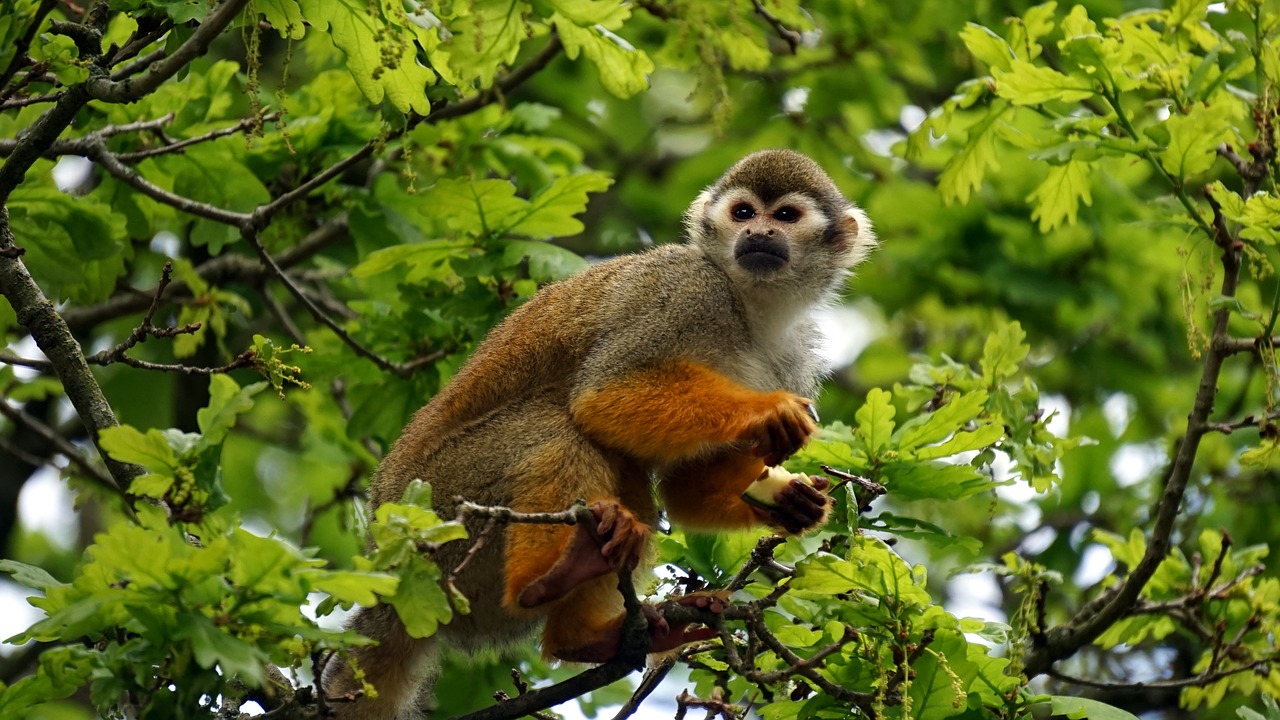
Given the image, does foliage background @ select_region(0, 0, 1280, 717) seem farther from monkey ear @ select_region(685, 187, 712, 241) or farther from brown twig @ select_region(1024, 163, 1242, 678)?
monkey ear @ select_region(685, 187, 712, 241)

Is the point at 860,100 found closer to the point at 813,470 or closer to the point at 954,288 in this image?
the point at 954,288

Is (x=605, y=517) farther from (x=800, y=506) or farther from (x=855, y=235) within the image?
(x=855, y=235)

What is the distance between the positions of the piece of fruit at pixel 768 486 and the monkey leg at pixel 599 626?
0.49 m

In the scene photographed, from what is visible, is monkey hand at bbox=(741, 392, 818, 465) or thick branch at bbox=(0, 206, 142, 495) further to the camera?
monkey hand at bbox=(741, 392, 818, 465)

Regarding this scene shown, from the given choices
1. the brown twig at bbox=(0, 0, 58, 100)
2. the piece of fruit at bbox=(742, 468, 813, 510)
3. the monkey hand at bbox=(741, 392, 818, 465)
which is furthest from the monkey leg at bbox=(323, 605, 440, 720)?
the brown twig at bbox=(0, 0, 58, 100)

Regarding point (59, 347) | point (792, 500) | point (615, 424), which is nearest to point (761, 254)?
point (615, 424)

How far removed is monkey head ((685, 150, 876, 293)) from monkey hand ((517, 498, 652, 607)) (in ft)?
6.35

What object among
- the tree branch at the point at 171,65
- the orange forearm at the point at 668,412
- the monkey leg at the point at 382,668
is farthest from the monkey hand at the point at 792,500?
the tree branch at the point at 171,65

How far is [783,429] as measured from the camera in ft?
17.1

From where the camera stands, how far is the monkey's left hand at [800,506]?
5.27 m

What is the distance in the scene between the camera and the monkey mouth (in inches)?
255

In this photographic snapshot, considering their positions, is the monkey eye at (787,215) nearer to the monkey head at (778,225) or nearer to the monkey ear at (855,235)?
the monkey head at (778,225)

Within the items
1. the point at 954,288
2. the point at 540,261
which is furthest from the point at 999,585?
the point at 540,261

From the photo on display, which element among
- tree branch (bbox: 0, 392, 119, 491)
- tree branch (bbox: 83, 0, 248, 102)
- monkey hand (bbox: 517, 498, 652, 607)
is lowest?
tree branch (bbox: 0, 392, 119, 491)
